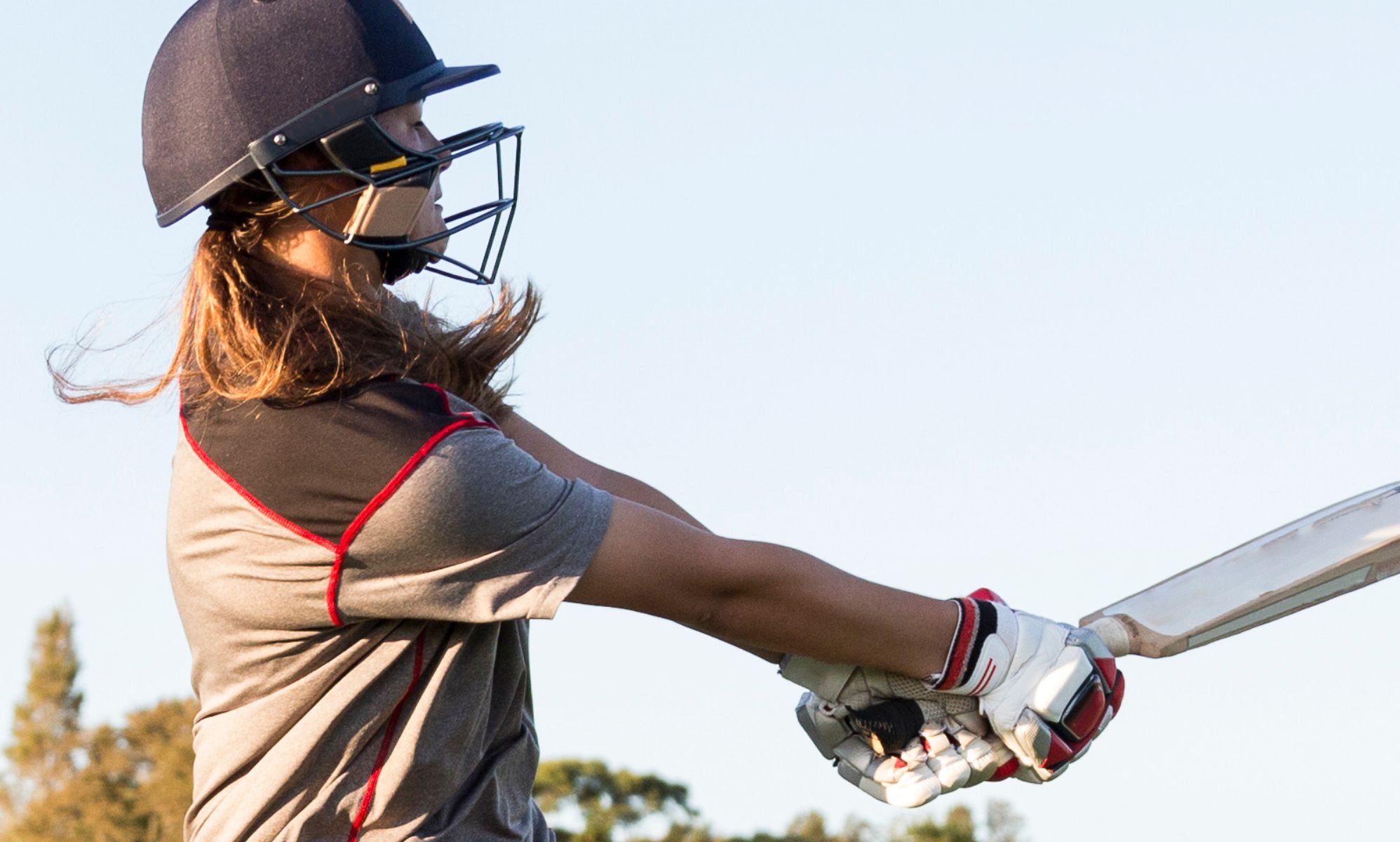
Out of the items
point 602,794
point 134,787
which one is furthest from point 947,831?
point 134,787

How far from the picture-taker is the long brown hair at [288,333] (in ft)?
11.7

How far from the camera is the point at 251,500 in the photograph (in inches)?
136

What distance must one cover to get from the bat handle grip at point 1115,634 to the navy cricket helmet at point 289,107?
2027 millimetres

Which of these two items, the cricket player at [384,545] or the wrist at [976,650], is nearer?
the cricket player at [384,545]

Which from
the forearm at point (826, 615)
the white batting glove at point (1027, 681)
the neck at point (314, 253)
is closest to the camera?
the forearm at point (826, 615)

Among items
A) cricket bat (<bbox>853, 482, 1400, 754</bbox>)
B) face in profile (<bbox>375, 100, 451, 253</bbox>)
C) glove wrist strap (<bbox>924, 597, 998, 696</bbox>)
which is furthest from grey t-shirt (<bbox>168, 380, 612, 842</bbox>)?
cricket bat (<bbox>853, 482, 1400, 754</bbox>)

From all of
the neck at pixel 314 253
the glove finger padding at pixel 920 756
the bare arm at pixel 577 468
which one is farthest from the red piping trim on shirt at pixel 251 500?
the glove finger padding at pixel 920 756

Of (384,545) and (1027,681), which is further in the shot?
(1027,681)

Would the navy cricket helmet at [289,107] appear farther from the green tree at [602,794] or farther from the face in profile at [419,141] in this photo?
the green tree at [602,794]

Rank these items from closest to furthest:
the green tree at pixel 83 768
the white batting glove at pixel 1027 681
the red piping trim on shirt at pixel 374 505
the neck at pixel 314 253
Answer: the red piping trim on shirt at pixel 374 505
the neck at pixel 314 253
the white batting glove at pixel 1027 681
the green tree at pixel 83 768

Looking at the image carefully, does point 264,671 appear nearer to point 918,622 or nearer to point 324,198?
point 324,198

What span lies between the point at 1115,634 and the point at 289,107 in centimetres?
251

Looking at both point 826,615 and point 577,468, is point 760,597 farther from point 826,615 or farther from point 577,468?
point 577,468

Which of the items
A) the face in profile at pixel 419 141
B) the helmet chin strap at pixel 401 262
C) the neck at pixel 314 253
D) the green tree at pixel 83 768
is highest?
the face in profile at pixel 419 141
